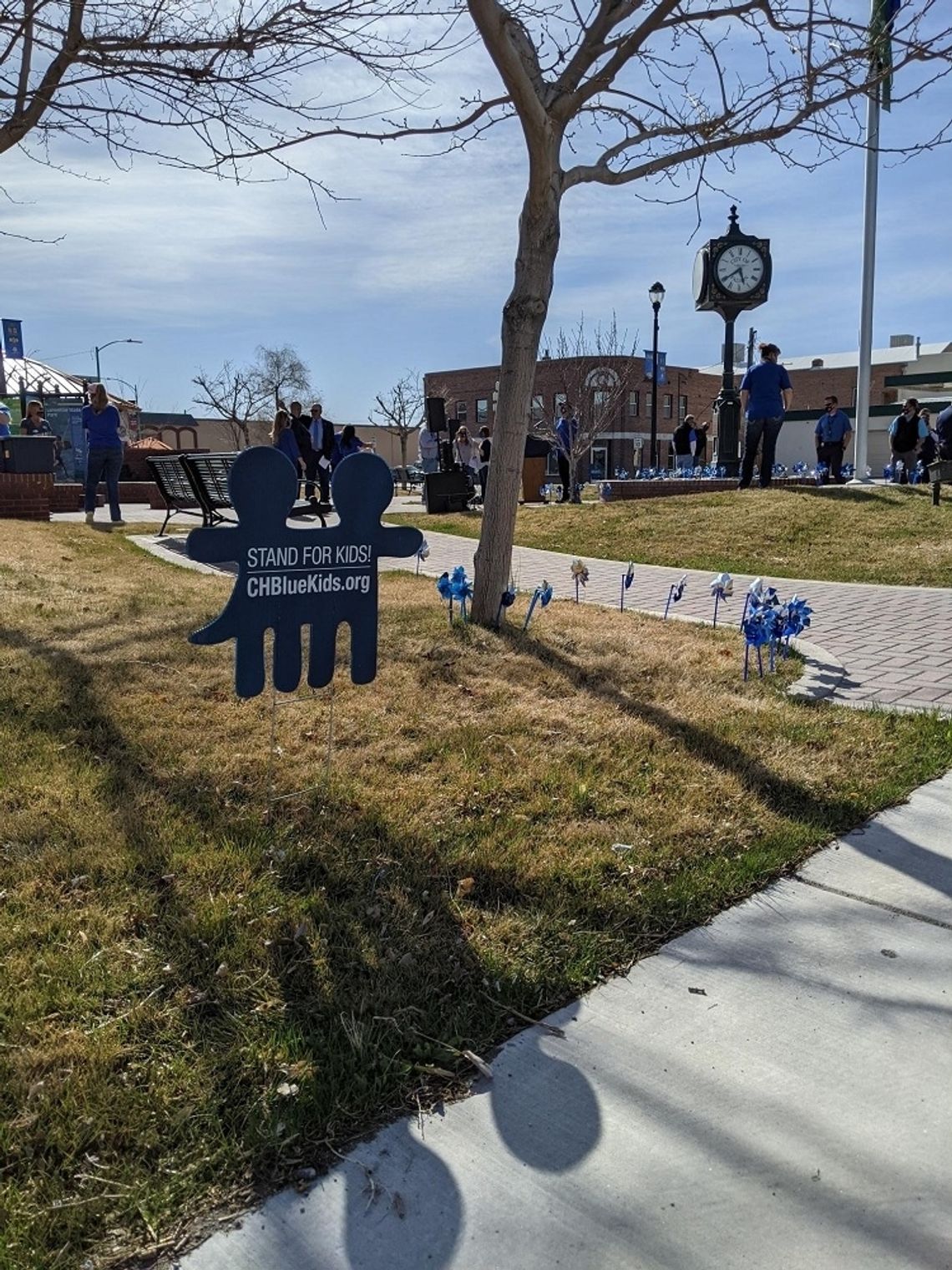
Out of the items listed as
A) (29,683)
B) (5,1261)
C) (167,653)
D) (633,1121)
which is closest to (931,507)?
(167,653)

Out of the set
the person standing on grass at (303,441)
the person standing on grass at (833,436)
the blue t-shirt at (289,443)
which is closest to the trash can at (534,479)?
the person standing on grass at (303,441)

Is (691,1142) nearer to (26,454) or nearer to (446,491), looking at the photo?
(26,454)

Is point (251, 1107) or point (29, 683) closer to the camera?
point (251, 1107)

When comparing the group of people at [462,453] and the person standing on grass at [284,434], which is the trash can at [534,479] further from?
the person standing on grass at [284,434]

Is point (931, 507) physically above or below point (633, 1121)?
above

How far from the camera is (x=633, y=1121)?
6.74 feet

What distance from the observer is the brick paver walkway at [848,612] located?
212 inches

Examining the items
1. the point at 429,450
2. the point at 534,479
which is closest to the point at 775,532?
the point at 429,450

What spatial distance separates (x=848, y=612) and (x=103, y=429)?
9562 mm

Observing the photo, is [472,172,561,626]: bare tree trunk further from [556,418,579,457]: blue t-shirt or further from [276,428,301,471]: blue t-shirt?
[556,418,579,457]: blue t-shirt

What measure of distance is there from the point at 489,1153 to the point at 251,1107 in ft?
1.65

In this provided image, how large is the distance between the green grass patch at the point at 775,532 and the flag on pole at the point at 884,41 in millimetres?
4471

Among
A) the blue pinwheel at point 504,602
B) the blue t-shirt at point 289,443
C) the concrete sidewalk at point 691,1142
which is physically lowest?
the concrete sidewalk at point 691,1142

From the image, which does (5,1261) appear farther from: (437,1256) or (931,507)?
(931,507)
